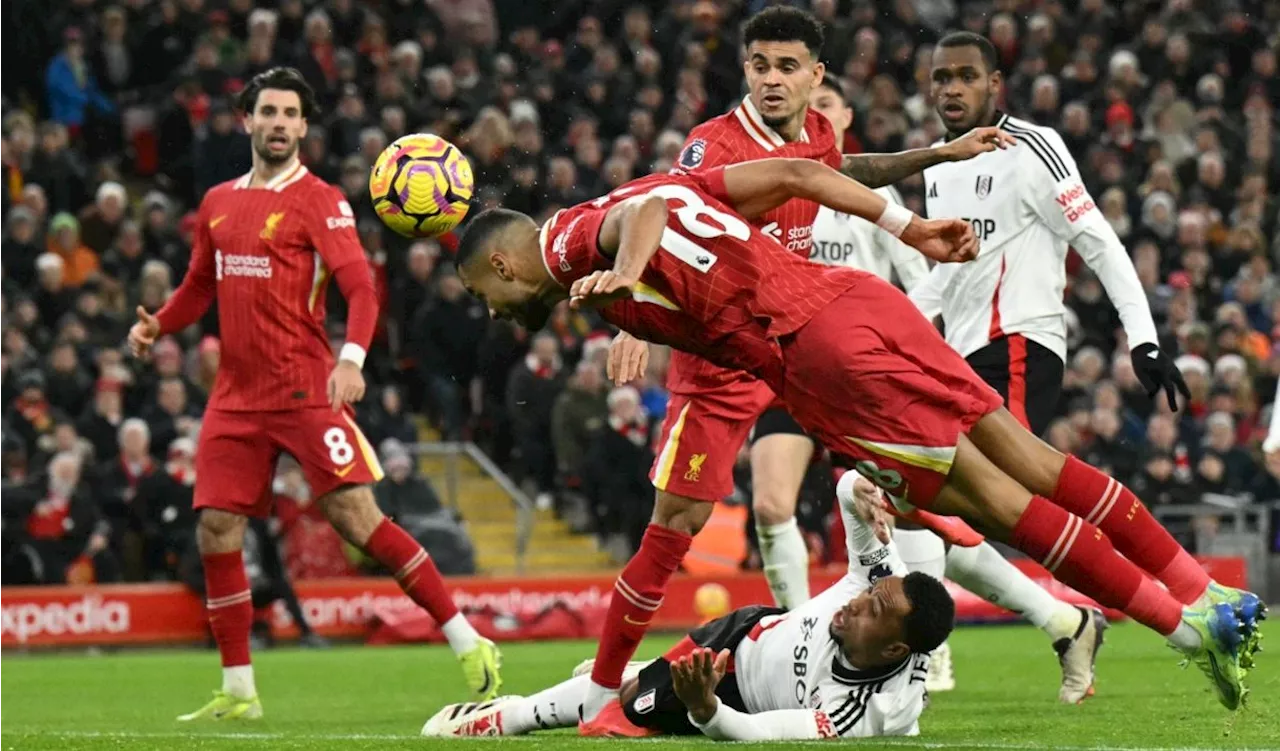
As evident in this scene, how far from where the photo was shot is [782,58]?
26.1 ft

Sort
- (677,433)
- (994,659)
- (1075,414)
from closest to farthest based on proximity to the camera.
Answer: (677,433), (994,659), (1075,414)

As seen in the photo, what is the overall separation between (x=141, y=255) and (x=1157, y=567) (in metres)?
12.9

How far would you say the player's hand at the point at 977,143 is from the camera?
23.5 feet

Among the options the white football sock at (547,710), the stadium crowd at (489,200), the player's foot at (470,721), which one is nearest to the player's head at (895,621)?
the white football sock at (547,710)

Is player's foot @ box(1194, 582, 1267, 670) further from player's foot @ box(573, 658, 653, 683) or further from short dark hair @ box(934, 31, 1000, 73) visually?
short dark hair @ box(934, 31, 1000, 73)

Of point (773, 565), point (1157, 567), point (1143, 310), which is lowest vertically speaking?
point (773, 565)

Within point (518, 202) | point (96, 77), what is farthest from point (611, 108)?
point (96, 77)

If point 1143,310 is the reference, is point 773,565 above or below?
below

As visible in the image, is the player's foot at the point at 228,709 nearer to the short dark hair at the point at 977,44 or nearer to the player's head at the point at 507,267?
the player's head at the point at 507,267

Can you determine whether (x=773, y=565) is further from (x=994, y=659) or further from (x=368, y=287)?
(x=994, y=659)

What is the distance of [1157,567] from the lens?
6883mm

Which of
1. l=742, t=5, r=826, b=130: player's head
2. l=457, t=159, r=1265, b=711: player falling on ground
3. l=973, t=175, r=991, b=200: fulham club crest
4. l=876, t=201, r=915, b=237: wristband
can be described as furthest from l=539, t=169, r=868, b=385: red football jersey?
l=973, t=175, r=991, b=200: fulham club crest

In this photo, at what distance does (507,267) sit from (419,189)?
155 cm

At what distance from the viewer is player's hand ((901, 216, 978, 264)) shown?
255 inches
